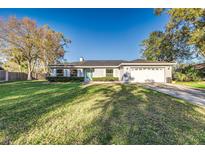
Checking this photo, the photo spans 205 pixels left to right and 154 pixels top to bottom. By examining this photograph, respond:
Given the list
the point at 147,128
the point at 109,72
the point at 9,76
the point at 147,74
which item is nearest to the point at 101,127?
the point at 147,128

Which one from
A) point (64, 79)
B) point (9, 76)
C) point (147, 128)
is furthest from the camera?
point (9, 76)

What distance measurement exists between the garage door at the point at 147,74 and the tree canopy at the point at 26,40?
18.5 m

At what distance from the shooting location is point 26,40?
27.3m

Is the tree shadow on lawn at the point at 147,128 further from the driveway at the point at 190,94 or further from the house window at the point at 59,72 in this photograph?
the house window at the point at 59,72

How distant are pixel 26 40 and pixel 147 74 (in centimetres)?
2147

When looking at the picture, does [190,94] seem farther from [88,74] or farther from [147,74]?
[88,74]

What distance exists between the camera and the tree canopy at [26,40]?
26562mm

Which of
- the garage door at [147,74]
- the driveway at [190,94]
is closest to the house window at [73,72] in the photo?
the garage door at [147,74]

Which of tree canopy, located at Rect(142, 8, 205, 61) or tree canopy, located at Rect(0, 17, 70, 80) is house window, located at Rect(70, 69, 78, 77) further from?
tree canopy, located at Rect(142, 8, 205, 61)

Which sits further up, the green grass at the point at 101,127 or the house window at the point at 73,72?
the house window at the point at 73,72

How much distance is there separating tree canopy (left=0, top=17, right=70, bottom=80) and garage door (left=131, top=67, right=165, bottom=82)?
18.5 m

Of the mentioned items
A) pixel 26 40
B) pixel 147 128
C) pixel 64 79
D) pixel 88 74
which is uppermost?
pixel 26 40

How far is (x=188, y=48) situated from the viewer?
25.8 meters
